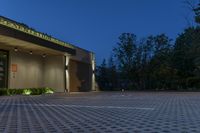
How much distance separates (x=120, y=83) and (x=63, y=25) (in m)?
30.1

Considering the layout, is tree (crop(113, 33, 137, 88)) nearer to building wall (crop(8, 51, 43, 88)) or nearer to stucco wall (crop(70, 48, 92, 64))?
stucco wall (crop(70, 48, 92, 64))

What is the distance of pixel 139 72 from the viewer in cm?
4822

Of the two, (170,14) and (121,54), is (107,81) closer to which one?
(121,54)

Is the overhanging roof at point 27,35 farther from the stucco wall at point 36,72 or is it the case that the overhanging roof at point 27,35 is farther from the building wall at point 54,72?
the stucco wall at point 36,72

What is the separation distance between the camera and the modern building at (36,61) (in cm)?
2424

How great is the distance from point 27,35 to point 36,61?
8934 millimetres

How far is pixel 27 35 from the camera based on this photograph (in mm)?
24344

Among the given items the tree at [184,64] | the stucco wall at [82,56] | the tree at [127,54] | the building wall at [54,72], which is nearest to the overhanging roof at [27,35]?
the building wall at [54,72]

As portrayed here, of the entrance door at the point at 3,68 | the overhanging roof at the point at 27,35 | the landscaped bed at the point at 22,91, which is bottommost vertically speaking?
the landscaped bed at the point at 22,91

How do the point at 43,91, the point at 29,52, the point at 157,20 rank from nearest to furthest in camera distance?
the point at 43,91, the point at 29,52, the point at 157,20

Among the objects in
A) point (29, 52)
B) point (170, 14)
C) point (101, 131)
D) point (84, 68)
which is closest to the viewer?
point (101, 131)

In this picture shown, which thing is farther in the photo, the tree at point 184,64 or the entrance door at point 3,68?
the tree at point 184,64

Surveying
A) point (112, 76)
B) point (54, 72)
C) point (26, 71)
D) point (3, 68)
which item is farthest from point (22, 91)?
point (112, 76)

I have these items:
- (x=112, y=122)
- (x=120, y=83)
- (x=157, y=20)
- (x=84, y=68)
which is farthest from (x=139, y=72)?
(x=112, y=122)
